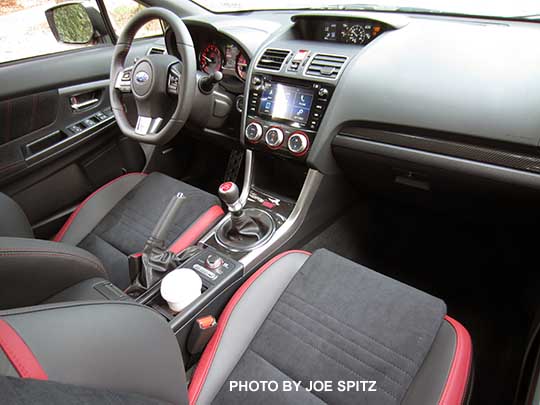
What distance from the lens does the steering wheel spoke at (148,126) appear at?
1.48 m

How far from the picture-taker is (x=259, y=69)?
1516 millimetres

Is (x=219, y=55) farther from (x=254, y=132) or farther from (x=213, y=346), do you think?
(x=213, y=346)

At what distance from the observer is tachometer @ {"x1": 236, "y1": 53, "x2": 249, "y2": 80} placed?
5.43 feet

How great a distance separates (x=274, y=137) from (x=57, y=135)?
991 millimetres

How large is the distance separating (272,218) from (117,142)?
937mm

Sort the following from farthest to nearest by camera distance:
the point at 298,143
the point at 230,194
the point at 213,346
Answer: the point at 298,143, the point at 230,194, the point at 213,346

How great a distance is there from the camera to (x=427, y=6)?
4.97 feet

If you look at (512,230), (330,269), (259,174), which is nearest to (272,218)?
(259,174)

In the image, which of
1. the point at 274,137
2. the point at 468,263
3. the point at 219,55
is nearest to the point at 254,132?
the point at 274,137

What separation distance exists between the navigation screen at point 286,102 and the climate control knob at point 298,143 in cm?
5

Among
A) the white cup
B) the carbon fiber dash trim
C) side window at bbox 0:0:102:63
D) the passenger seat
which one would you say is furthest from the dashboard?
side window at bbox 0:0:102:63

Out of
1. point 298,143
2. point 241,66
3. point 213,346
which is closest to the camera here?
point 213,346

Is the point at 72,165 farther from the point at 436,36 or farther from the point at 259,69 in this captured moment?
the point at 436,36

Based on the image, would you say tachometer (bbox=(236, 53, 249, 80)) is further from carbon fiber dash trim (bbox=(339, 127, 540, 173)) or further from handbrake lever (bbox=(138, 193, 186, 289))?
handbrake lever (bbox=(138, 193, 186, 289))
